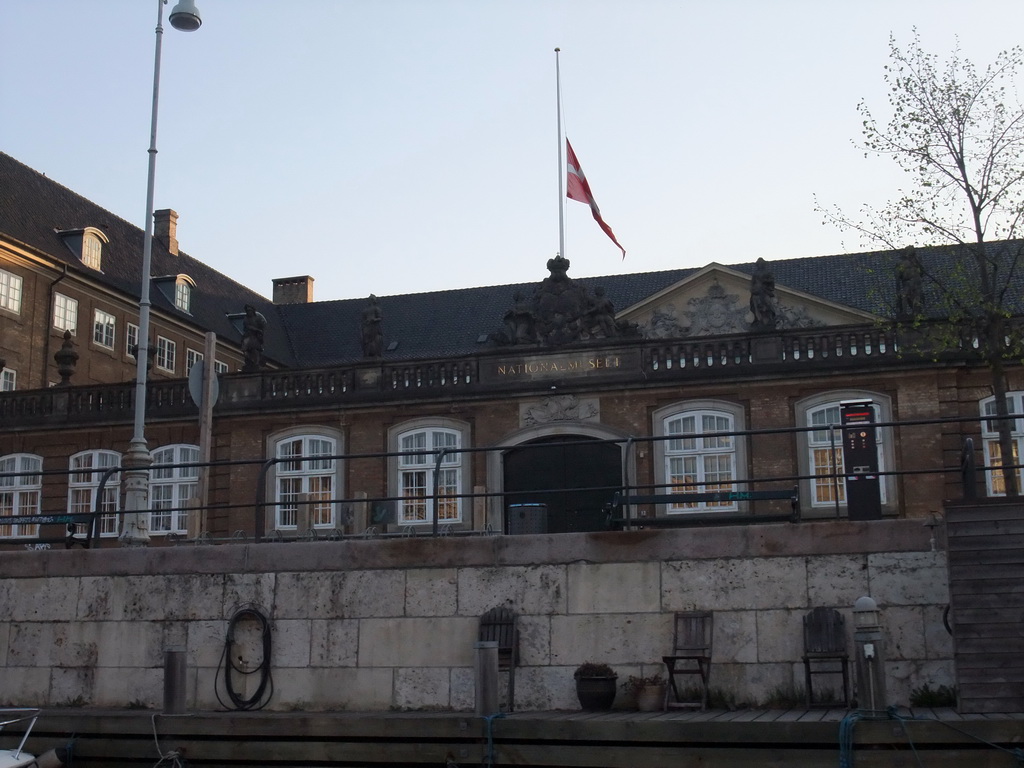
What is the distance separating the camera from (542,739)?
1138cm

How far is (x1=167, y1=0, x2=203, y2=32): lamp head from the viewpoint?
64.2 feet

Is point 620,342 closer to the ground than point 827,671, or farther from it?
farther from it

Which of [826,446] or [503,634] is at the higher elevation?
[826,446]

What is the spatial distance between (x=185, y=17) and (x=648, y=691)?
12817 millimetres

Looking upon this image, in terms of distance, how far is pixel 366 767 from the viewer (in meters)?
12.0

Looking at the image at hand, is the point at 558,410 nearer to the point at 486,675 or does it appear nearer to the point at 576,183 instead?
the point at 576,183

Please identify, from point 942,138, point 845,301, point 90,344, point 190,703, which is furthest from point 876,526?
point 90,344

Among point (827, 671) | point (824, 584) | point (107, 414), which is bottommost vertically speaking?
point (827, 671)

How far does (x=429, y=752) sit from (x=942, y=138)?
14815 millimetres

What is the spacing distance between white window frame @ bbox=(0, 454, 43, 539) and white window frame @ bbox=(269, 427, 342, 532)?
613 centimetres

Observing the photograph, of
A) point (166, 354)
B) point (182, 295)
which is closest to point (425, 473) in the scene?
point (166, 354)

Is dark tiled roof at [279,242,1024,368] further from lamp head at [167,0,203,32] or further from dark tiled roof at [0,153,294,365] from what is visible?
lamp head at [167,0,203,32]

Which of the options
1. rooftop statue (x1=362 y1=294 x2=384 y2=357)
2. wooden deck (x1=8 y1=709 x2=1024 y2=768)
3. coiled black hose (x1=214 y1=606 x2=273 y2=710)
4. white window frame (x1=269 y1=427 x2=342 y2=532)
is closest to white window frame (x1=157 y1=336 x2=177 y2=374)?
rooftop statue (x1=362 y1=294 x2=384 y2=357)

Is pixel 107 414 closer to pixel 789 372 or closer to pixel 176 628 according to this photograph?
pixel 789 372
